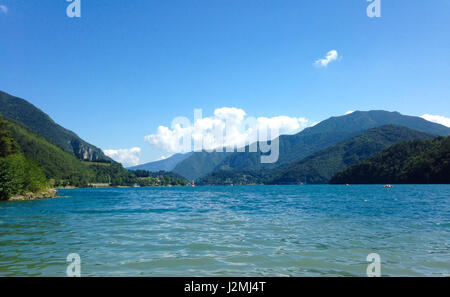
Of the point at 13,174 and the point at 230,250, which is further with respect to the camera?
the point at 13,174

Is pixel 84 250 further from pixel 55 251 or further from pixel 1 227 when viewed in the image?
pixel 1 227

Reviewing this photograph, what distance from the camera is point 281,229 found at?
25391mm

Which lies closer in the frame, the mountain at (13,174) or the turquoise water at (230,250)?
the turquoise water at (230,250)

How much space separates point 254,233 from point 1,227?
78.3ft

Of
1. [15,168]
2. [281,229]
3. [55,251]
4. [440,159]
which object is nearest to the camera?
[55,251]

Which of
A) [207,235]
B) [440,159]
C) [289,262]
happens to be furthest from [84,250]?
[440,159]

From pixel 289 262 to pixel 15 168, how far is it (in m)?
78.9

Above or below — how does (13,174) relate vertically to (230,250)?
above

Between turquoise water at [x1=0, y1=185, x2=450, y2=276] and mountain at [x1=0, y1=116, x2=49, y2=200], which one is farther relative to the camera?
mountain at [x1=0, y1=116, x2=49, y2=200]
